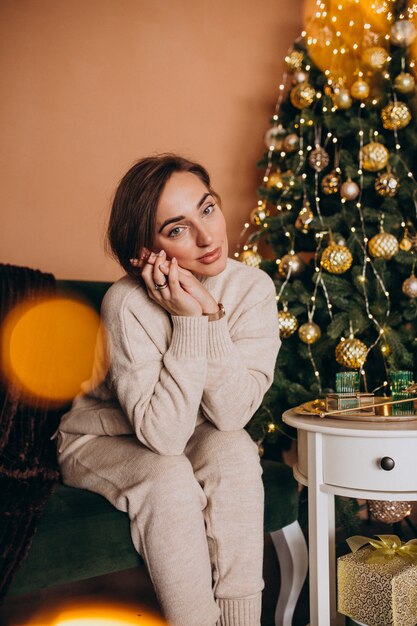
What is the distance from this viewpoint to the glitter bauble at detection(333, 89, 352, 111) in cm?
206

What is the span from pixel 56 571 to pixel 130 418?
0.33 m

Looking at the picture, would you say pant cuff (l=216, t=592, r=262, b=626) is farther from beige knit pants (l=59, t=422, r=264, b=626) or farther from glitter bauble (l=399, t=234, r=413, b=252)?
glitter bauble (l=399, t=234, r=413, b=252)

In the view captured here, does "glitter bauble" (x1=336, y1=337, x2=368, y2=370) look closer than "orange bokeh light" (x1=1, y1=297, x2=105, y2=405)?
No

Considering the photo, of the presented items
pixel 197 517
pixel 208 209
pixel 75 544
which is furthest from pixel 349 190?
pixel 75 544

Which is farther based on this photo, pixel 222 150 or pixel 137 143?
pixel 222 150

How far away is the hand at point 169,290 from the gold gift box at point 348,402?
0.38 m

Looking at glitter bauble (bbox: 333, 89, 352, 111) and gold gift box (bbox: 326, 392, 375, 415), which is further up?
glitter bauble (bbox: 333, 89, 352, 111)

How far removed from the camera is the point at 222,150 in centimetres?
262

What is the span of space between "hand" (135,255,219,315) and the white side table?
33cm

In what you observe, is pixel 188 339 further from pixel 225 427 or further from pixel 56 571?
pixel 56 571

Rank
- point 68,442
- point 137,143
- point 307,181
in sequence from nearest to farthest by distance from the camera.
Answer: point 68,442, point 307,181, point 137,143

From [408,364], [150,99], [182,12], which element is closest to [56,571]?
[408,364]

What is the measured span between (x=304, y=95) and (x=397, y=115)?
336mm

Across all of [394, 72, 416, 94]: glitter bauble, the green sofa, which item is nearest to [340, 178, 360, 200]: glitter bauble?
[394, 72, 416, 94]: glitter bauble
